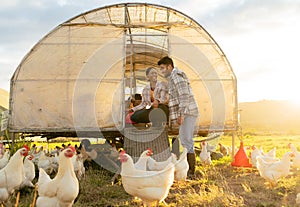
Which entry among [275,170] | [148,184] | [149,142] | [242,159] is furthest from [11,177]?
[242,159]

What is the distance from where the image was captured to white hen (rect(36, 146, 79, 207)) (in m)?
3.74

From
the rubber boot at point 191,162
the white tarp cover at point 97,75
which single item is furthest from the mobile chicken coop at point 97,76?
the rubber boot at point 191,162

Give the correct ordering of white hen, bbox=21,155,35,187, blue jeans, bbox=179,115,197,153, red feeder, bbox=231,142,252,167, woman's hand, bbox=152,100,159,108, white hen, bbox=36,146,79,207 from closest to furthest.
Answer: white hen, bbox=36,146,79,207 → white hen, bbox=21,155,35,187 → blue jeans, bbox=179,115,197,153 → woman's hand, bbox=152,100,159,108 → red feeder, bbox=231,142,252,167

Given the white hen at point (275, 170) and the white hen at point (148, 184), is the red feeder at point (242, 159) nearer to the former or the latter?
the white hen at point (275, 170)

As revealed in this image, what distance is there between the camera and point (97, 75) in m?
8.04

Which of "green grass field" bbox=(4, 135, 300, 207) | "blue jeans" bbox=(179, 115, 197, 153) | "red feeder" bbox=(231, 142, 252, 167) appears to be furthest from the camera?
"red feeder" bbox=(231, 142, 252, 167)

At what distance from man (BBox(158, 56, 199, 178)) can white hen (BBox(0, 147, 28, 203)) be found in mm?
2494

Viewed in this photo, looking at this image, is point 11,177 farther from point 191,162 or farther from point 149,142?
point 191,162

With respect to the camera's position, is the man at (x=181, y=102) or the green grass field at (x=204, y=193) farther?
the man at (x=181, y=102)

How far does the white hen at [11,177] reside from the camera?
4.41 metres

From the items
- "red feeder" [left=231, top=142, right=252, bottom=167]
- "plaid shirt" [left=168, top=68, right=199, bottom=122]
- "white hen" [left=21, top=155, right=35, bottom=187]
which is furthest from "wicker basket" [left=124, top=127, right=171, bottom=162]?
"red feeder" [left=231, top=142, right=252, bottom=167]

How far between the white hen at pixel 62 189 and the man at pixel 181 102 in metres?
2.31

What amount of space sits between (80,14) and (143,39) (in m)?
2.99

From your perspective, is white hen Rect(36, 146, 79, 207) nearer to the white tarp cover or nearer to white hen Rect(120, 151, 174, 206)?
white hen Rect(120, 151, 174, 206)
